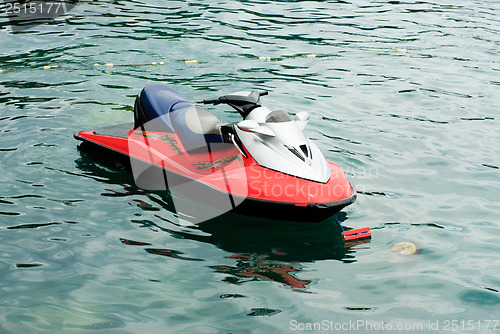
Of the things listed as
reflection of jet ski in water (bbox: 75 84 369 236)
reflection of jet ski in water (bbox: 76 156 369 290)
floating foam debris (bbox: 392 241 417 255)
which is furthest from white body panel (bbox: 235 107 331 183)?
floating foam debris (bbox: 392 241 417 255)

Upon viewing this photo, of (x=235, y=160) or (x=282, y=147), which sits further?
(x=235, y=160)

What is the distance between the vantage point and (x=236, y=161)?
15.4 ft

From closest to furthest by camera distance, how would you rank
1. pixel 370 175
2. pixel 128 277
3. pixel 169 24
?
pixel 128 277
pixel 370 175
pixel 169 24

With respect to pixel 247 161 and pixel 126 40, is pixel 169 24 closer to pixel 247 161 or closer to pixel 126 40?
pixel 126 40

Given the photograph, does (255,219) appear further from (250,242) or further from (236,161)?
(236,161)

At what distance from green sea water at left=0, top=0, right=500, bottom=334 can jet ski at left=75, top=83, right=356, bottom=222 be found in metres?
0.21

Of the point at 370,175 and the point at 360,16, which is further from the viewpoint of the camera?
the point at 360,16

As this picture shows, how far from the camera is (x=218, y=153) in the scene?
5.00 metres

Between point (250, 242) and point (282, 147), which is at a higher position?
point (282, 147)

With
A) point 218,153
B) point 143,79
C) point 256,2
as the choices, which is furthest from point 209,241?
point 256,2

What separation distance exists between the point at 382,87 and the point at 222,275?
5.14 m

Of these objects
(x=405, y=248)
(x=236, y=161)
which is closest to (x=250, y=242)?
(x=236, y=161)

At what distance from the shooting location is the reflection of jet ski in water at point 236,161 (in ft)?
14.4

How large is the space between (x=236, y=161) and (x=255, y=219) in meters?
0.50
